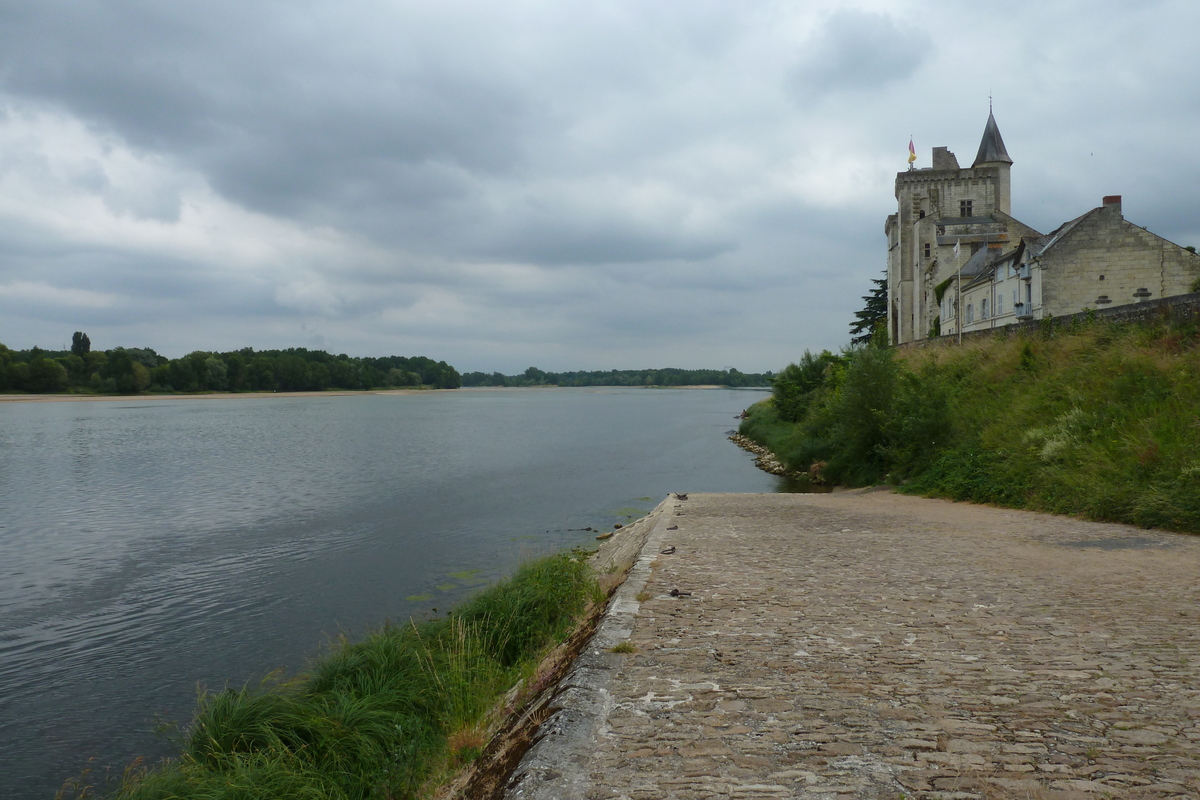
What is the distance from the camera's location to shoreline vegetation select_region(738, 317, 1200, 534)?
43.8 feet

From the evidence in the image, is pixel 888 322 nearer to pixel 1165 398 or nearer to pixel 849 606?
pixel 1165 398

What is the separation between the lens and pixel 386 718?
693 centimetres

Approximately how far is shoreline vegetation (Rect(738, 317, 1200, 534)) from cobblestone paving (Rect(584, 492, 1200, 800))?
4.02 metres

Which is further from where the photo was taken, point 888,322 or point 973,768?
point 888,322

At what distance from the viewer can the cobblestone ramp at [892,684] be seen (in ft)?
13.2

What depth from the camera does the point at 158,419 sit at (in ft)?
223

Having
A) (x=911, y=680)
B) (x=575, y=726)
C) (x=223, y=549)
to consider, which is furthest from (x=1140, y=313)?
(x=223, y=549)

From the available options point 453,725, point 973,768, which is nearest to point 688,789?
point 973,768

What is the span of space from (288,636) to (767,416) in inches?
1794

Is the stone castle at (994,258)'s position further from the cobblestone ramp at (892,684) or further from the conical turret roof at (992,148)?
the cobblestone ramp at (892,684)

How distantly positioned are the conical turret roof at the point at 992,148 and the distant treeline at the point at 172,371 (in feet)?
394

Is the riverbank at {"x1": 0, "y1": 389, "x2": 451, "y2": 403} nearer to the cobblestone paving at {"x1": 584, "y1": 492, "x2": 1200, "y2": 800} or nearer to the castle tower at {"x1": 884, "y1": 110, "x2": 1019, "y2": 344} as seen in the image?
the castle tower at {"x1": 884, "y1": 110, "x2": 1019, "y2": 344}

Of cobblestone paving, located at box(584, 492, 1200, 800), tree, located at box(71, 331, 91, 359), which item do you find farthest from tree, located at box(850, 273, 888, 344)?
tree, located at box(71, 331, 91, 359)

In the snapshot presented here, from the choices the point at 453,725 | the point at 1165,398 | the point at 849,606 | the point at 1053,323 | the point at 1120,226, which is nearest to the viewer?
the point at 453,725
